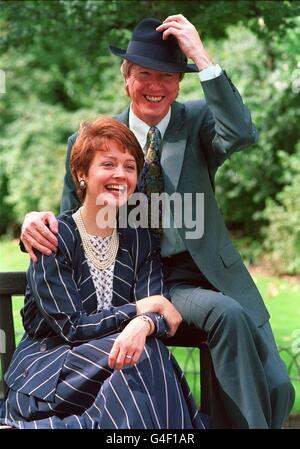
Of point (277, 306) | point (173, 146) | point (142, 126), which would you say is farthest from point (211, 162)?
point (277, 306)

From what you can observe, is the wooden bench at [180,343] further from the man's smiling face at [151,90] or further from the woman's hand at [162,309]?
the man's smiling face at [151,90]

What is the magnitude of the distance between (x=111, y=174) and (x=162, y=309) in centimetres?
49

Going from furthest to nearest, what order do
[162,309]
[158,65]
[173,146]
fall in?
[173,146] < [158,65] < [162,309]

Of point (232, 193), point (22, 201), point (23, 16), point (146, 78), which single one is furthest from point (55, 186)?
point (146, 78)

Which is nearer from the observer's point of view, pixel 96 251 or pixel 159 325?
pixel 159 325

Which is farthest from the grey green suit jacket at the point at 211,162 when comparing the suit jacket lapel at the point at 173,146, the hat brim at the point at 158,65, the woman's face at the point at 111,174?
the woman's face at the point at 111,174

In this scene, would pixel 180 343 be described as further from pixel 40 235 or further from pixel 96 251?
pixel 40 235

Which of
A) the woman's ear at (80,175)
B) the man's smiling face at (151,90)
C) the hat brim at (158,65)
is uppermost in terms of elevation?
the hat brim at (158,65)

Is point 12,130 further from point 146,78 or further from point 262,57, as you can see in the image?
point 146,78

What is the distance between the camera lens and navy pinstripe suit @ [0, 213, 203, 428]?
262cm

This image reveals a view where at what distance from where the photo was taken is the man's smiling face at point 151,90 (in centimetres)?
316

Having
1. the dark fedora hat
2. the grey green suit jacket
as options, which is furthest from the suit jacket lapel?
the dark fedora hat

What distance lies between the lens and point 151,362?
8.81 feet

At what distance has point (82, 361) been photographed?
8.90ft
